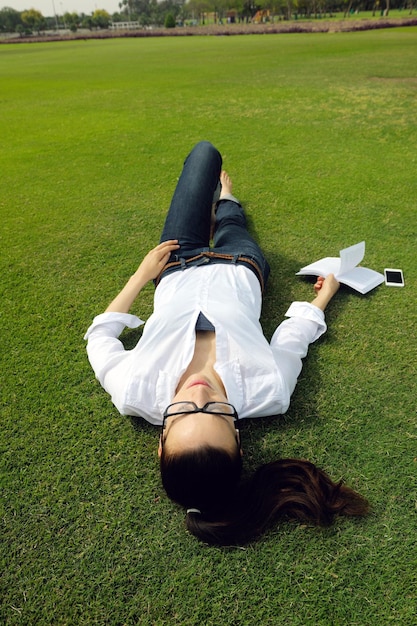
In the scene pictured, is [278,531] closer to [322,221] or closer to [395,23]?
[322,221]

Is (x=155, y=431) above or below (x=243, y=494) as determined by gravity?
below

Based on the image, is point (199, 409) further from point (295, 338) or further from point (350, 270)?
point (350, 270)

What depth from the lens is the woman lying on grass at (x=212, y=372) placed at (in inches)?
75.7

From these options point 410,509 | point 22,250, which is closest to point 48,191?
point 22,250

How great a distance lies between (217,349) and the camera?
7.87 ft

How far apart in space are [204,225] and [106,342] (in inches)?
51.1

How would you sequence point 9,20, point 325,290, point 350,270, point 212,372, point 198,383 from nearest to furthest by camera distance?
1. point 198,383
2. point 212,372
3. point 325,290
4. point 350,270
5. point 9,20

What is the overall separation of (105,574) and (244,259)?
198 centimetres

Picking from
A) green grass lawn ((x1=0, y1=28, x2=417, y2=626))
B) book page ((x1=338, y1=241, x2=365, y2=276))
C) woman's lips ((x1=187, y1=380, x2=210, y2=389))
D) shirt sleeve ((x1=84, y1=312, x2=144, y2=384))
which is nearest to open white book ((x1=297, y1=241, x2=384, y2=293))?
book page ((x1=338, y1=241, x2=365, y2=276))

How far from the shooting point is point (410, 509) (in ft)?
6.82

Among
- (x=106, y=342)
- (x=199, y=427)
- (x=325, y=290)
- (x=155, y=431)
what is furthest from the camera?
(x=325, y=290)

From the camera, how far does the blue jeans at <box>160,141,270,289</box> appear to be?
3082 mm

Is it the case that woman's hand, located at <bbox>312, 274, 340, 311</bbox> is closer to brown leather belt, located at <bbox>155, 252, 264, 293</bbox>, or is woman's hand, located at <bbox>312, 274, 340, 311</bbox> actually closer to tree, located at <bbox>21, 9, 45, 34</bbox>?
brown leather belt, located at <bbox>155, 252, 264, 293</bbox>

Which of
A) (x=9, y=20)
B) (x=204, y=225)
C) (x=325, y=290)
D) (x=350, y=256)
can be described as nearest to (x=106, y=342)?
(x=204, y=225)
